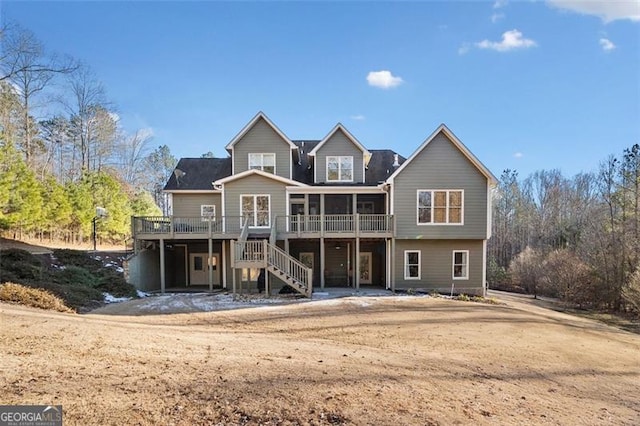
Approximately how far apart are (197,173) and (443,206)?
50.1ft

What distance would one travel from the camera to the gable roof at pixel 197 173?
19562mm

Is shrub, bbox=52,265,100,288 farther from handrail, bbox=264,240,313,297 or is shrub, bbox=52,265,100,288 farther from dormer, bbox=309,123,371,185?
dormer, bbox=309,123,371,185

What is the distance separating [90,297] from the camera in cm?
1261

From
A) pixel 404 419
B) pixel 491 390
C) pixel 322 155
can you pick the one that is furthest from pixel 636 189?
pixel 404 419

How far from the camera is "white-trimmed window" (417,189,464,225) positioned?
1694 centimetres

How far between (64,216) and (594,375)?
28800 mm

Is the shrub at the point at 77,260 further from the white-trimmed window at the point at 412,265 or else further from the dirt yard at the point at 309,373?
the white-trimmed window at the point at 412,265

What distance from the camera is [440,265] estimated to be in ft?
56.7

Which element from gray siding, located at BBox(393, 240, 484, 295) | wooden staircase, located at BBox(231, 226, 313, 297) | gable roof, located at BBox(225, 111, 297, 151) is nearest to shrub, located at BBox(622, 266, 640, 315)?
gray siding, located at BBox(393, 240, 484, 295)

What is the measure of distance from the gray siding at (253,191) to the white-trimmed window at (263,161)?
165 centimetres

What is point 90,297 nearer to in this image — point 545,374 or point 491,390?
point 491,390

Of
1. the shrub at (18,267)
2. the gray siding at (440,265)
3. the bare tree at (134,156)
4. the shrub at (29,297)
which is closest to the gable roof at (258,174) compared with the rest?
the gray siding at (440,265)

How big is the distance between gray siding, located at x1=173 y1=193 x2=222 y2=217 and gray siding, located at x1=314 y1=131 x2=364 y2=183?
6461mm

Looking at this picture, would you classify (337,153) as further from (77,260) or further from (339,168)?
(77,260)
